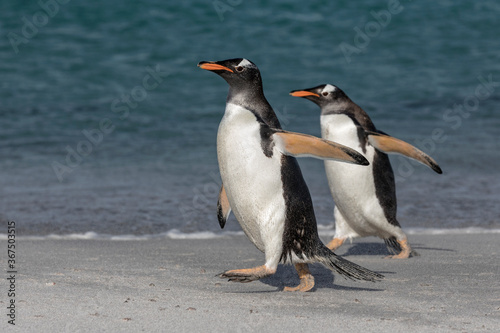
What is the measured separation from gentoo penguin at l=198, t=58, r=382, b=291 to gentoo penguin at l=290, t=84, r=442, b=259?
120cm

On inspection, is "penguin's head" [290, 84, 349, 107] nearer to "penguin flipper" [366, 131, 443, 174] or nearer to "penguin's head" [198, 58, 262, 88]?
"penguin flipper" [366, 131, 443, 174]

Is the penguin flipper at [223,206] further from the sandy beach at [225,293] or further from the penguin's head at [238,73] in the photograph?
the penguin's head at [238,73]

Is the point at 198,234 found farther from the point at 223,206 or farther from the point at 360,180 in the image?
the point at 223,206

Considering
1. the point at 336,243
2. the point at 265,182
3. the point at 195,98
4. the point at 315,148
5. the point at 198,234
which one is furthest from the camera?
the point at 195,98

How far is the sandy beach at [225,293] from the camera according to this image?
287 centimetres

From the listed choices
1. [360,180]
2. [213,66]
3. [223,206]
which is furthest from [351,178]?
[213,66]

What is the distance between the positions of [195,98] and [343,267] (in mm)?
11728

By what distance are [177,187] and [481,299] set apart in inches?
180

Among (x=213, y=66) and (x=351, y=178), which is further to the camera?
(x=351, y=178)

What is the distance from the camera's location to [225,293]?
3.47 metres

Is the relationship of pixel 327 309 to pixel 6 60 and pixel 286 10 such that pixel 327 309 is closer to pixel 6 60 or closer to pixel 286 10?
pixel 6 60

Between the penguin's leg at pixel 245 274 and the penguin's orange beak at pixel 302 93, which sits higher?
the penguin's orange beak at pixel 302 93

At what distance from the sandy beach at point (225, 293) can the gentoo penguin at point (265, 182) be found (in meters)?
0.18

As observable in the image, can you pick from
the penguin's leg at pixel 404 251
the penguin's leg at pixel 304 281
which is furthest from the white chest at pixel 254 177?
the penguin's leg at pixel 404 251
